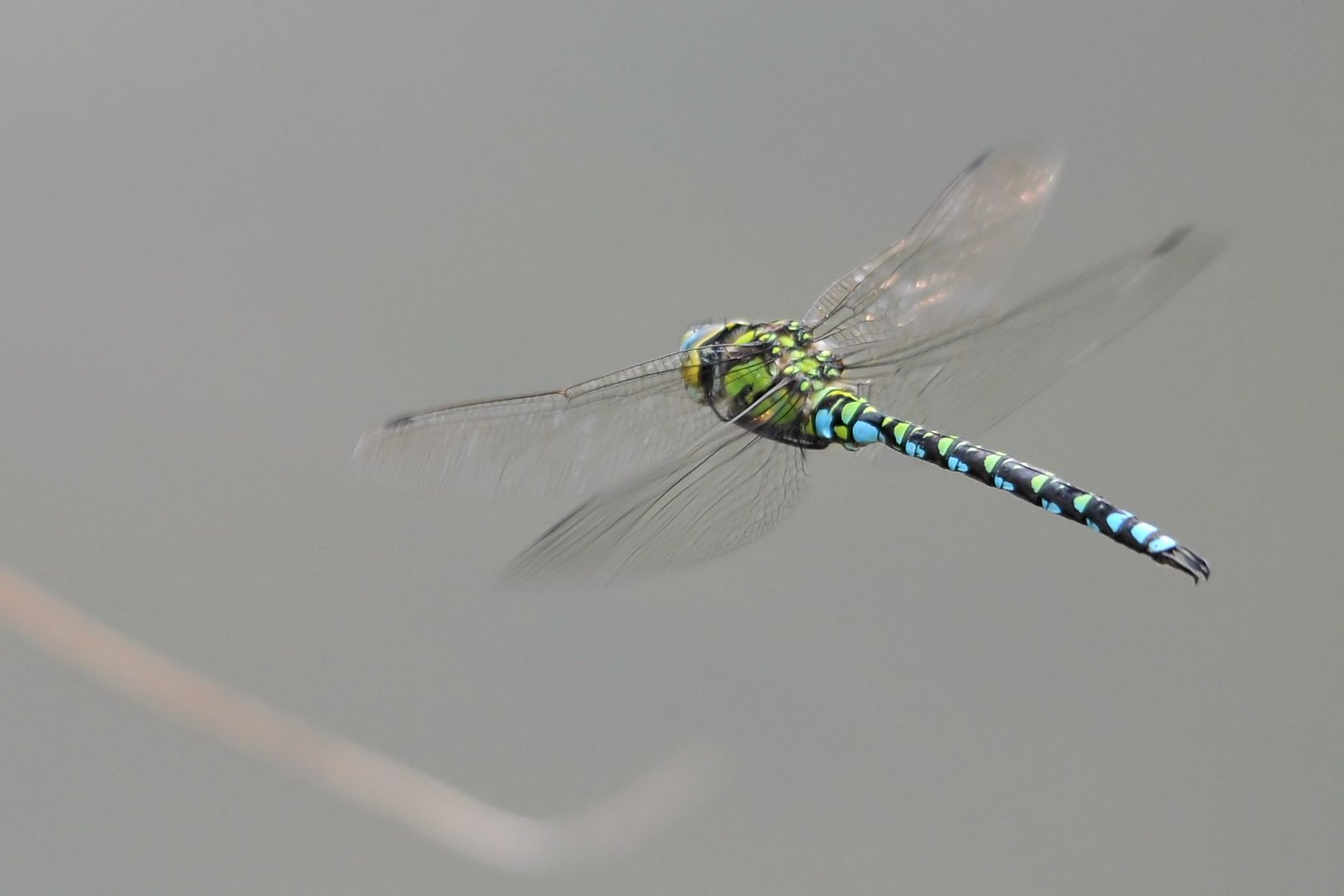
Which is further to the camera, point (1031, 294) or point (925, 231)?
point (925, 231)

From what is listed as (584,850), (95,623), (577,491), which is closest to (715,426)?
(577,491)

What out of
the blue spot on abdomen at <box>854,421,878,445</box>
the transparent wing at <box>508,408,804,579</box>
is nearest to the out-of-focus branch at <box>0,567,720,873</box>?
the transparent wing at <box>508,408,804,579</box>

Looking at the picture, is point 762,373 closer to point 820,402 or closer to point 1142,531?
point 820,402

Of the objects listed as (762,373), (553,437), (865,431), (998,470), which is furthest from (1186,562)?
(553,437)

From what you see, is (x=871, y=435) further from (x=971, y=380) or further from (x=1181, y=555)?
(x=1181, y=555)

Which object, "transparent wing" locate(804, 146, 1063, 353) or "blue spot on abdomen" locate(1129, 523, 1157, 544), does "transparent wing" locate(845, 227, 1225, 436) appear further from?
"blue spot on abdomen" locate(1129, 523, 1157, 544)

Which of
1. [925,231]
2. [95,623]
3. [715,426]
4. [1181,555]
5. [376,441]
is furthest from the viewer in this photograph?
[95,623]
